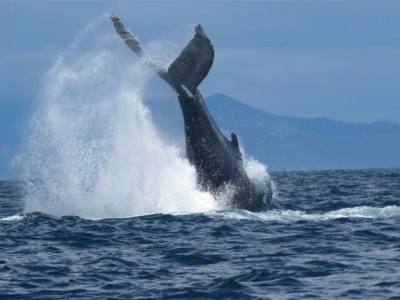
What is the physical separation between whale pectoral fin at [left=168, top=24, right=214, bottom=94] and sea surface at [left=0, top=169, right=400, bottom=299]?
2628mm

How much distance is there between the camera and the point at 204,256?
13.0 meters

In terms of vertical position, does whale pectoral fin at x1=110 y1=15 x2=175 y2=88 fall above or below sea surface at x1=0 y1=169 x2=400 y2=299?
above

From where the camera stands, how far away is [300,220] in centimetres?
1777

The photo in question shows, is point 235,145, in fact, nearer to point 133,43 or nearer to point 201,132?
→ point 201,132

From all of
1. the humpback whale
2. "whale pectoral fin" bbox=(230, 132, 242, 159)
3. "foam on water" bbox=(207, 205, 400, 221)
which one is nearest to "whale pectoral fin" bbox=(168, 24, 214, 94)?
the humpback whale

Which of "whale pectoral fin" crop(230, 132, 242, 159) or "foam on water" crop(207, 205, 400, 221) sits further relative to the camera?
"whale pectoral fin" crop(230, 132, 242, 159)

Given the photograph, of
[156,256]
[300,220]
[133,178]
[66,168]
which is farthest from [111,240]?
[66,168]

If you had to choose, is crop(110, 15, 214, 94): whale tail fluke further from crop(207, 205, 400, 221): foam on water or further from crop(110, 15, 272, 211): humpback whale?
crop(207, 205, 400, 221): foam on water

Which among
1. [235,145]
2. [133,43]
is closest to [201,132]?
[235,145]

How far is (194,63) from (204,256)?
552 cm

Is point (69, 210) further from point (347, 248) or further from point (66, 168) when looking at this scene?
point (347, 248)

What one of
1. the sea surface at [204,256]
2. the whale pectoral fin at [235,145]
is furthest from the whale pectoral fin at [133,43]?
the sea surface at [204,256]

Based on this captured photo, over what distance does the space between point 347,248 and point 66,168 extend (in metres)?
10.1

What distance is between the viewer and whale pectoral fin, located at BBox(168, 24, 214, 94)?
17188 mm
